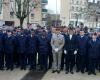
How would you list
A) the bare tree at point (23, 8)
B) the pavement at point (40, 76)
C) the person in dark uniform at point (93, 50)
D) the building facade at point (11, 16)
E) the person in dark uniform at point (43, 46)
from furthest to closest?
the building facade at point (11, 16)
the bare tree at point (23, 8)
the person in dark uniform at point (43, 46)
the person in dark uniform at point (93, 50)
the pavement at point (40, 76)

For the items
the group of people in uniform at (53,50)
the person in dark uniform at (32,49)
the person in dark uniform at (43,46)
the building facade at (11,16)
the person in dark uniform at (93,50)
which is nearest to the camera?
the person in dark uniform at (93,50)

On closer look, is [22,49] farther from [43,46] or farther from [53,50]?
[53,50]

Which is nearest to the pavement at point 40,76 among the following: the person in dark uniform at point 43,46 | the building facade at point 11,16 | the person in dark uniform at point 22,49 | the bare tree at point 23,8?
the person in dark uniform at point 22,49

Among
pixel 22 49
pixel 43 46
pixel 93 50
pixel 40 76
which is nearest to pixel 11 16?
pixel 22 49

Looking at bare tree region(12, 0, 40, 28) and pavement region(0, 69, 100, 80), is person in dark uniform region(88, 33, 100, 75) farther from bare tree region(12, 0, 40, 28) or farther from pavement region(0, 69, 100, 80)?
bare tree region(12, 0, 40, 28)

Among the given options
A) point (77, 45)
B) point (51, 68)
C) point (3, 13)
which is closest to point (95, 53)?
point (77, 45)

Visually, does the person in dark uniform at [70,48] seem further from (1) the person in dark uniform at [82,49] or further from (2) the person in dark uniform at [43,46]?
(2) the person in dark uniform at [43,46]

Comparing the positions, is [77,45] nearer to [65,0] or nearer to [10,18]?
[10,18]

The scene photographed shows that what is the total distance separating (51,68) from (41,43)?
146cm

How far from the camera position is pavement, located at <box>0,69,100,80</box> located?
50.4 feet

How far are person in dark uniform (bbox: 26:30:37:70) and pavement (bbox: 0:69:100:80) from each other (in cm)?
58

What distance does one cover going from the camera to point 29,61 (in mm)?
17266

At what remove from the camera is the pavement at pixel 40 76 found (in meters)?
15.4

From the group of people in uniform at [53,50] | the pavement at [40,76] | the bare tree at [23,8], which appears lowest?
the pavement at [40,76]
